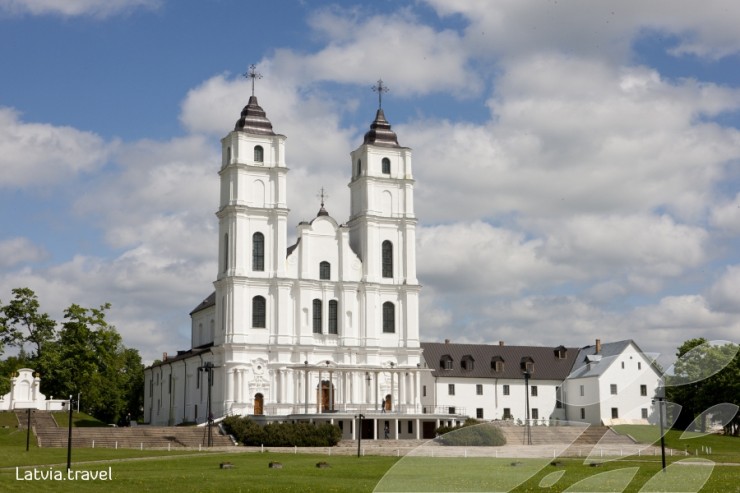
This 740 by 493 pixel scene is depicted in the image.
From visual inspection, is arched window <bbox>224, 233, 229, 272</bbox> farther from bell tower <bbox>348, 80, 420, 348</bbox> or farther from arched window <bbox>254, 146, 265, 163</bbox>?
bell tower <bbox>348, 80, 420, 348</bbox>

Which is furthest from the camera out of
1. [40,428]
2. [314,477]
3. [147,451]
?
[40,428]

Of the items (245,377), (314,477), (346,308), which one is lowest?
(314,477)

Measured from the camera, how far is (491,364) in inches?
3187

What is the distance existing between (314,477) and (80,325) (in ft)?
148

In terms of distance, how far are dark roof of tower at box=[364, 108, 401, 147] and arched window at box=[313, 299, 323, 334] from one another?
43.5ft

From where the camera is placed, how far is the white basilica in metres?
66.9

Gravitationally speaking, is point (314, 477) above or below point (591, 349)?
below

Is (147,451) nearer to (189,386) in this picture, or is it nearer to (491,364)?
(189,386)

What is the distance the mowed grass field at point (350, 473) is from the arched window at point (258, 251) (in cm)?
2067

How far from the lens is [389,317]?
236 feet

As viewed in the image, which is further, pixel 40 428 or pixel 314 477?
pixel 40 428

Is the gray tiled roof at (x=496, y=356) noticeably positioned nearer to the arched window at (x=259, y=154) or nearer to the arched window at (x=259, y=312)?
the arched window at (x=259, y=312)

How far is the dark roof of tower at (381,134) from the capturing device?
242ft

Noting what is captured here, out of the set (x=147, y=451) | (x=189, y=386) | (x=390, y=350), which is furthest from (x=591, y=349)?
(x=147, y=451)
